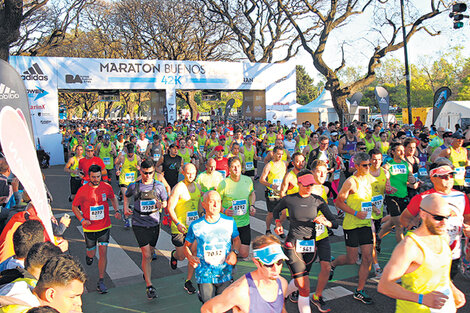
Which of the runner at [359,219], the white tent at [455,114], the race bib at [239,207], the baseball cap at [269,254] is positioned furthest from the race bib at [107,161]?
the white tent at [455,114]

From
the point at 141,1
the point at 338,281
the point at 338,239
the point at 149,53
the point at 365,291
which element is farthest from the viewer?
the point at 149,53

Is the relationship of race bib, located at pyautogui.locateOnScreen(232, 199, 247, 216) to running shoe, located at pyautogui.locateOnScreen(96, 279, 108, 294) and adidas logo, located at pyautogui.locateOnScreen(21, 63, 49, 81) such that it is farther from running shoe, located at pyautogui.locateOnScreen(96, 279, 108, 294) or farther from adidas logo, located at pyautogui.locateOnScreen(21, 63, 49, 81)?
adidas logo, located at pyautogui.locateOnScreen(21, 63, 49, 81)

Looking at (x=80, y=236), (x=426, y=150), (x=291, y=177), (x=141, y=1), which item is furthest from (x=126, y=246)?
(x=141, y=1)

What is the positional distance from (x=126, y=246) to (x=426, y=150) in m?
7.26

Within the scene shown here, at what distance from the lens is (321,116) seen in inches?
1165

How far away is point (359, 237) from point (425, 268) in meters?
2.21

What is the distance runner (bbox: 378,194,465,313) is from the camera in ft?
9.10

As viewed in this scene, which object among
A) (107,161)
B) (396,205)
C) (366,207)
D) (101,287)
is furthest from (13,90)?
(107,161)

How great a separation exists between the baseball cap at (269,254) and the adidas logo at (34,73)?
19.4 m

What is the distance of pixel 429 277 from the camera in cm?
287

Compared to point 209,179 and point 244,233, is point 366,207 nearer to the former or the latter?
point 244,233

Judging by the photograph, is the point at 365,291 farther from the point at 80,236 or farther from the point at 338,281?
the point at 80,236

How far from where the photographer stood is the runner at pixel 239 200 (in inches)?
223

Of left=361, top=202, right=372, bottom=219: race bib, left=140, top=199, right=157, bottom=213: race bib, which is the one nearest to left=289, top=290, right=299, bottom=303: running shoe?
left=361, top=202, right=372, bottom=219: race bib
